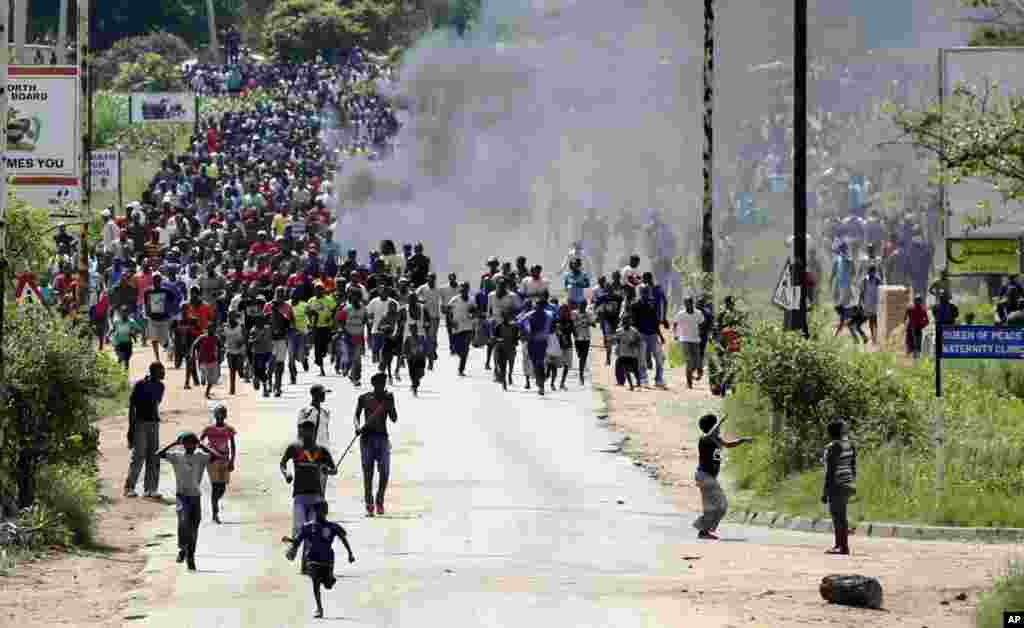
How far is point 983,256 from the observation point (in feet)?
134

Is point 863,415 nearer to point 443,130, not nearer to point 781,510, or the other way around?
point 781,510

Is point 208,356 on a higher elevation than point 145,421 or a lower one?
higher

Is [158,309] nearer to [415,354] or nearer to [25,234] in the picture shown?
[415,354]

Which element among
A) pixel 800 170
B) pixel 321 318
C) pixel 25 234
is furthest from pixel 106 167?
pixel 25 234

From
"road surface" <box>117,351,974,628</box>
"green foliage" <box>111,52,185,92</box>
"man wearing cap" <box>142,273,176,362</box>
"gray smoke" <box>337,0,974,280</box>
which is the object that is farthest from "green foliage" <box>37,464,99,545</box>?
"green foliage" <box>111,52,185,92</box>

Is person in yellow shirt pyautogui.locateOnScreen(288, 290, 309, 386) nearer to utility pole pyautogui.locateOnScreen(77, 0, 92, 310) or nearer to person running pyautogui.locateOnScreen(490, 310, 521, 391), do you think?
person running pyautogui.locateOnScreen(490, 310, 521, 391)

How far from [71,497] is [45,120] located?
8163 mm

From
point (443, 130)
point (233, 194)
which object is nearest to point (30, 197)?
point (233, 194)

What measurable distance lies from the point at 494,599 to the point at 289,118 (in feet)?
197

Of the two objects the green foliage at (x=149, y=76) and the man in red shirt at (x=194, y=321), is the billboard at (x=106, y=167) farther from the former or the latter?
the green foliage at (x=149, y=76)

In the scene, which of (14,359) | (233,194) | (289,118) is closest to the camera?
(14,359)

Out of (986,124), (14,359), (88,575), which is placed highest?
(986,124)

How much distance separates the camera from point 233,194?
211 feet

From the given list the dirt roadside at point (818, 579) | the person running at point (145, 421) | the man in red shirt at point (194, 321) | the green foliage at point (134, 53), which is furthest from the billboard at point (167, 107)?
the dirt roadside at point (818, 579)
